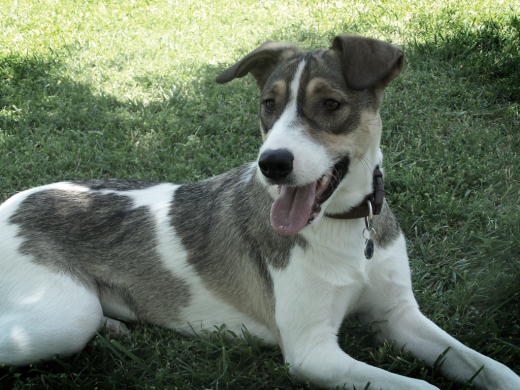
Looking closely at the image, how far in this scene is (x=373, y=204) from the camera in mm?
3436

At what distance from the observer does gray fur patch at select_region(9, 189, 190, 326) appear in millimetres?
3875

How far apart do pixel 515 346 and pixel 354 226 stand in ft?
4.31

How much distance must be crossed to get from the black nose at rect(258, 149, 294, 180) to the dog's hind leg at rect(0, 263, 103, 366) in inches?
69.2

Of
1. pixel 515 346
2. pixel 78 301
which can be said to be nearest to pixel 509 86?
pixel 515 346

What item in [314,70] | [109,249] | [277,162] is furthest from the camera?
[109,249]

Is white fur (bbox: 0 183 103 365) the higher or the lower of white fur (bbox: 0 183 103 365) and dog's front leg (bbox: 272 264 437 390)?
the lower

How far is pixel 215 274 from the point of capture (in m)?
3.85

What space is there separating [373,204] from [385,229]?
0.31 m

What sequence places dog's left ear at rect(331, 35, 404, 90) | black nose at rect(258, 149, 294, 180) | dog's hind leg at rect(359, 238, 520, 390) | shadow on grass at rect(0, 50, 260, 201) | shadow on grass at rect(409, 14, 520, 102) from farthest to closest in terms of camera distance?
shadow on grass at rect(409, 14, 520, 102) < shadow on grass at rect(0, 50, 260, 201) < dog's hind leg at rect(359, 238, 520, 390) < dog's left ear at rect(331, 35, 404, 90) < black nose at rect(258, 149, 294, 180)

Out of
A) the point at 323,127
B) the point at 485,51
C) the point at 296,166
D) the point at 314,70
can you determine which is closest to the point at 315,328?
the point at 296,166

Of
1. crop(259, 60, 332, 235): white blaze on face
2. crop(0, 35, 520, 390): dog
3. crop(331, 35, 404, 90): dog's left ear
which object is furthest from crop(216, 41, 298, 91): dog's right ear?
crop(331, 35, 404, 90): dog's left ear

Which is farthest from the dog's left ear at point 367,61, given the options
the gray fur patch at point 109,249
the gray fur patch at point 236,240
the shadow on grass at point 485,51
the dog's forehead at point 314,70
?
the shadow on grass at point 485,51

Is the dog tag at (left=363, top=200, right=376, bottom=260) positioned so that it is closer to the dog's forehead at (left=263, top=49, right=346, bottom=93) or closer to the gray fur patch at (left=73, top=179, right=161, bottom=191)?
the dog's forehead at (left=263, top=49, right=346, bottom=93)

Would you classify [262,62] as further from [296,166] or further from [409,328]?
[409,328]
